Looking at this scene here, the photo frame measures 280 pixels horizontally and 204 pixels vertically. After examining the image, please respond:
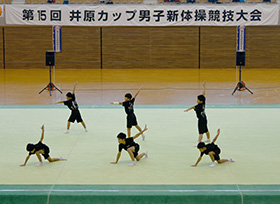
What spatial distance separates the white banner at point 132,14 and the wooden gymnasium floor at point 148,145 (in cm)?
302

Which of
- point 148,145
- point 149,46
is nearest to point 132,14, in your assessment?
point 149,46

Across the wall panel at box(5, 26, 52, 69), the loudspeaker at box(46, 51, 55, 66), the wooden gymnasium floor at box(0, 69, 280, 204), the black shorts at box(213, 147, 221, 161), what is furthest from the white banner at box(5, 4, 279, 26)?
the black shorts at box(213, 147, 221, 161)

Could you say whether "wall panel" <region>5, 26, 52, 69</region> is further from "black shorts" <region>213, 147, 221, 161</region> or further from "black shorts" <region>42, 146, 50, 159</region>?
"black shorts" <region>213, 147, 221, 161</region>

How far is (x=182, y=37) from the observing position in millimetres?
30266

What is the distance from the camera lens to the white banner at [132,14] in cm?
2111

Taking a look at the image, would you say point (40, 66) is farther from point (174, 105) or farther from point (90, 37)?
point (174, 105)

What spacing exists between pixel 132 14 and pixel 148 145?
474 inches

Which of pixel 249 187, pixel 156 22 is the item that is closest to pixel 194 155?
pixel 249 187

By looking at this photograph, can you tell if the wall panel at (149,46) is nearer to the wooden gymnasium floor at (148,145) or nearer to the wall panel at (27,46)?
the wall panel at (27,46)

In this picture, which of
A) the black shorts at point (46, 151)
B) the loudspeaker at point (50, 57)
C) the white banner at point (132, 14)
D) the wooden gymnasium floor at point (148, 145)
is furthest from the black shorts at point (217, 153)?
the white banner at point (132, 14)

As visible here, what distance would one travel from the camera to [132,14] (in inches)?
839

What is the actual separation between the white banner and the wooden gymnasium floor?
9.92 feet

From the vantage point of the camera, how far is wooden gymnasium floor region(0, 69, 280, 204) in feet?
24.3

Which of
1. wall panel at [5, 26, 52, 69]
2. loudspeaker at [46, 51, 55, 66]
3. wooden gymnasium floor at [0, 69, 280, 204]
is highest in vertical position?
wall panel at [5, 26, 52, 69]
